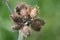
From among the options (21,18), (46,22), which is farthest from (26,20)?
(46,22)

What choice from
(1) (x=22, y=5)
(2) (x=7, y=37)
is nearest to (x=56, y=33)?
(2) (x=7, y=37)

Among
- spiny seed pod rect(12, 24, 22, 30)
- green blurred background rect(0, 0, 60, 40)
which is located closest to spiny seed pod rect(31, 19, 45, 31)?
spiny seed pod rect(12, 24, 22, 30)

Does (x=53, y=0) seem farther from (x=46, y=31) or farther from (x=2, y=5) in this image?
(x=2, y=5)

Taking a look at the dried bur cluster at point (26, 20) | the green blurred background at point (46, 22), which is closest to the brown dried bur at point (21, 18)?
the dried bur cluster at point (26, 20)

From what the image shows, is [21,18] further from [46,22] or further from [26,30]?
[46,22]

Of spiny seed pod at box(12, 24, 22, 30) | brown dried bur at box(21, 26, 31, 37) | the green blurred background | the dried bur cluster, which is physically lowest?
brown dried bur at box(21, 26, 31, 37)

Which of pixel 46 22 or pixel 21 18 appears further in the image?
pixel 46 22

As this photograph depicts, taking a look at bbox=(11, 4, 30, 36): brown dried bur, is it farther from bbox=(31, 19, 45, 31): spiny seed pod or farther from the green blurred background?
the green blurred background

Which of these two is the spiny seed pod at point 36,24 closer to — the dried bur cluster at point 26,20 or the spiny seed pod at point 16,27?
the dried bur cluster at point 26,20

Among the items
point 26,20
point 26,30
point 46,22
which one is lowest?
point 26,30
